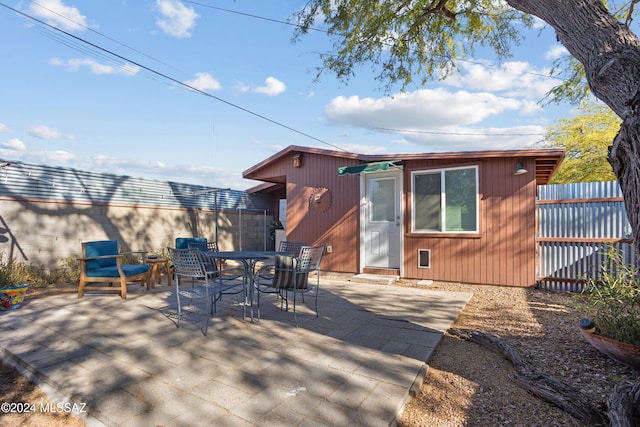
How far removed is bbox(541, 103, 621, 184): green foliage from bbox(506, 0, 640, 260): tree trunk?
46.1 feet

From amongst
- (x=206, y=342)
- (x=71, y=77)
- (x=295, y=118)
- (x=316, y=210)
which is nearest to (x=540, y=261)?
(x=316, y=210)

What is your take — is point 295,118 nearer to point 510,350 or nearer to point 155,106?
point 155,106

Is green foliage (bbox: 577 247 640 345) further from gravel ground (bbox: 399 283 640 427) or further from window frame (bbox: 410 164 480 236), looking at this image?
window frame (bbox: 410 164 480 236)

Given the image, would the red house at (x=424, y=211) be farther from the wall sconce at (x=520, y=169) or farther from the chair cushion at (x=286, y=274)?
the chair cushion at (x=286, y=274)

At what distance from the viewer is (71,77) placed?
293 inches

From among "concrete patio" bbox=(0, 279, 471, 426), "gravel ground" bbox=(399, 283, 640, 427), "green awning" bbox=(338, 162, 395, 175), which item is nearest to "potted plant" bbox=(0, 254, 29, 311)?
"concrete patio" bbox=(0, 279, 471, 426)

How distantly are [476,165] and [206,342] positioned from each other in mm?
5454

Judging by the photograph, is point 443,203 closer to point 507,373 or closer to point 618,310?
point 618,310

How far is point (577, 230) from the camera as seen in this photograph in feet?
18.1

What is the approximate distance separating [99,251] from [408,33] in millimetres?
6922

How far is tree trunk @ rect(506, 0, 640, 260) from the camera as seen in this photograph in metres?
1.88

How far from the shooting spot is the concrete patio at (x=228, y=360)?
2.00m

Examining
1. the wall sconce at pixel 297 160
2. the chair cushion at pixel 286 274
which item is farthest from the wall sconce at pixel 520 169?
the wall sconce at pixel 297 160

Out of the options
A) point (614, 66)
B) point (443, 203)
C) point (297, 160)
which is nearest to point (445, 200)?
point (443, 203)
